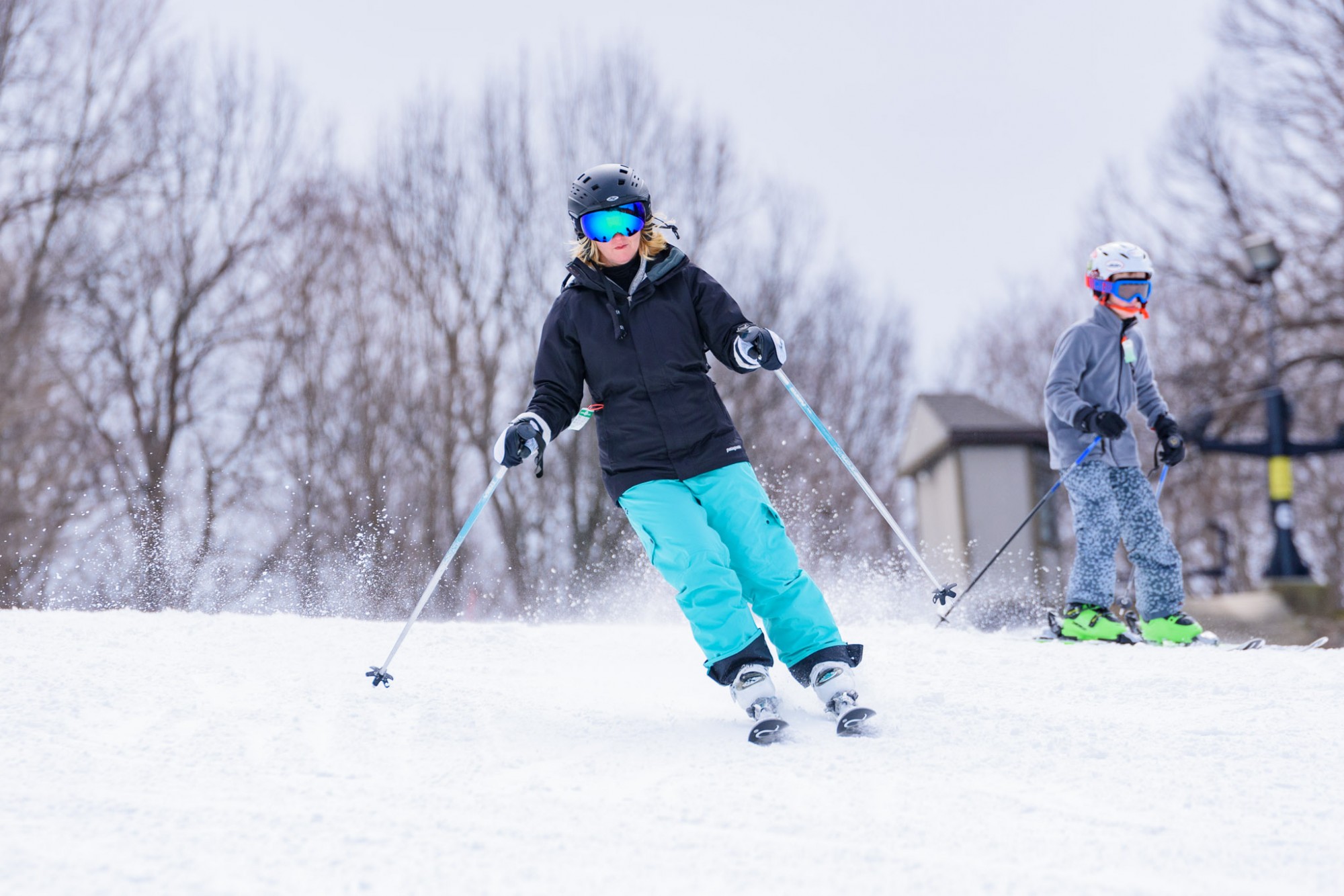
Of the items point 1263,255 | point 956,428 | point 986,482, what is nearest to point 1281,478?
point 1263,255

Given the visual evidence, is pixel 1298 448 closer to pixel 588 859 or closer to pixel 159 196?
pixel 588 859

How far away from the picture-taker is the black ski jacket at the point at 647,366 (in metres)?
3.03

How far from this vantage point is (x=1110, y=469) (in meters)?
5.00

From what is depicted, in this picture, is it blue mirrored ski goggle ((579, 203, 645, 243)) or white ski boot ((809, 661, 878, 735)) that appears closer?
white ski boot ((809, 661, 878, 735))

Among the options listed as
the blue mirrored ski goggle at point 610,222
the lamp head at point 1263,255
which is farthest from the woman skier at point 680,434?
the lamp head at point 1263,255

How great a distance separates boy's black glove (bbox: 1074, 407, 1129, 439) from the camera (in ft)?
15.1

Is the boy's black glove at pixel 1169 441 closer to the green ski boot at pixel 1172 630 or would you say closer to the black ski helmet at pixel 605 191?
the green ski boot at pixel 1172 630

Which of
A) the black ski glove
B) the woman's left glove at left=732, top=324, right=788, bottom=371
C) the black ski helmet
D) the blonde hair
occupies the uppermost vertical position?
the black ski helmet

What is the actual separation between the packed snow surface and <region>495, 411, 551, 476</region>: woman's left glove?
2.37ft

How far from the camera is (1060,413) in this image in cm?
487

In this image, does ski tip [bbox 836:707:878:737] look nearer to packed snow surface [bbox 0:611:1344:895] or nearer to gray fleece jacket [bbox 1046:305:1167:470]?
packed snow surface [bbox 0:611:1344:895]

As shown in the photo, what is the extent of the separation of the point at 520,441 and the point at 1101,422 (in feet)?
9.13

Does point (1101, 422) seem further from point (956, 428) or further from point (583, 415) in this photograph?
point (956, 428)

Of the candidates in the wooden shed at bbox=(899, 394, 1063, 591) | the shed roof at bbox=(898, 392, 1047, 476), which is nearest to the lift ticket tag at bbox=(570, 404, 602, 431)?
the wooden shed at bbox=(899, 394, 1063, 591)
